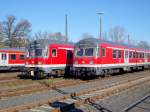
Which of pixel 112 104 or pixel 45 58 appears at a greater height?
pixel 45 58

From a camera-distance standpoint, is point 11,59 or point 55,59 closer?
point 55,59

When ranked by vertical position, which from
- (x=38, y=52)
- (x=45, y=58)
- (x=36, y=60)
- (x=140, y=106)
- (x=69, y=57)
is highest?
(x=38, y=52)

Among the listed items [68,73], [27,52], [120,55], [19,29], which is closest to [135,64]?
[120,55]

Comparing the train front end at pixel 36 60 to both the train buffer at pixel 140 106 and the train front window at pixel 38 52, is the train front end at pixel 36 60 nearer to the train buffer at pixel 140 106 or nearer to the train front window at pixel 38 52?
the train front window at pixel 38 52

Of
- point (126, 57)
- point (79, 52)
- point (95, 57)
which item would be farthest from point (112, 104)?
point (126, 57)

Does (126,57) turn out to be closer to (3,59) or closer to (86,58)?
(86,58)

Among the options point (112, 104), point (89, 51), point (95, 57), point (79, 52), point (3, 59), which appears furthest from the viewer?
point (3, 59)

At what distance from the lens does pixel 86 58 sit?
24.7 m

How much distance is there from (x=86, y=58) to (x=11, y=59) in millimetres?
13905

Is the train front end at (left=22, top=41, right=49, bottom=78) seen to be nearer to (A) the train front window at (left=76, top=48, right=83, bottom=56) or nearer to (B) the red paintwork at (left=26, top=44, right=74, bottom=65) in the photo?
(B) the red paintwork at (left=26, top=44, right=74, bottom=65)

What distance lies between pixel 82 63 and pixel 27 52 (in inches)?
194

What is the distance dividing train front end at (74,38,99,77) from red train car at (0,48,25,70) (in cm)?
1233

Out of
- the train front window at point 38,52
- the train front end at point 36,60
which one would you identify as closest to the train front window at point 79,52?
the train front end at point 36,60

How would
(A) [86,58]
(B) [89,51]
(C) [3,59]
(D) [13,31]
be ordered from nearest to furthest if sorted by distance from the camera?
1. (A) [86,58]
2. (B) [89,51]
3. (C) [3,59]
4. (D) [13,31]
